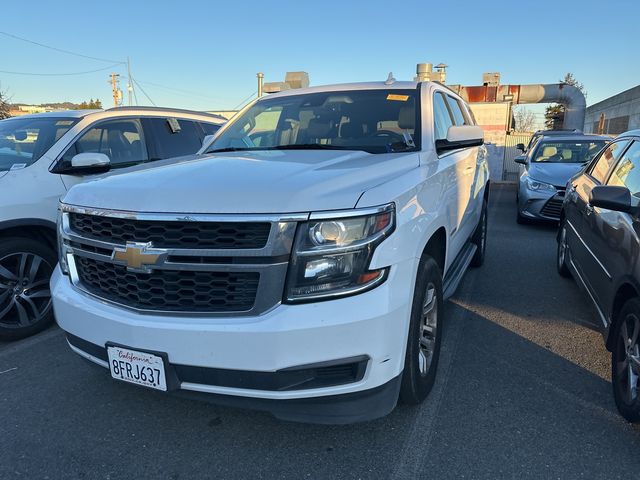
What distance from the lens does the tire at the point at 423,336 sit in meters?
2.40

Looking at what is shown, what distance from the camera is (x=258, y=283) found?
203 cm

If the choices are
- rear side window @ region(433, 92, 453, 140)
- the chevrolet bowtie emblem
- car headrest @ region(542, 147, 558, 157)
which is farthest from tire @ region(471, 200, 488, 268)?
car headrest @ region(542, 147, 558, 157)

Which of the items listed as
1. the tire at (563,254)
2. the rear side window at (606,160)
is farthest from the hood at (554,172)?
the rear side window at (606,160)

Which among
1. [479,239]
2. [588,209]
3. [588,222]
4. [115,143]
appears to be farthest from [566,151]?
[115,143]

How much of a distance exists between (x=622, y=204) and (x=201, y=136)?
449cm

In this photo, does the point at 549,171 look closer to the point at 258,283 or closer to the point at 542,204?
the point at 542,204

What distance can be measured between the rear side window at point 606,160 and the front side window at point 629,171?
21 cm

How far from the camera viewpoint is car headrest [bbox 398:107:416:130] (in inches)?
133

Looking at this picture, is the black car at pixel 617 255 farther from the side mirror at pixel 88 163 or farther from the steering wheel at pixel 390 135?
the side mirror at pixel 88 163

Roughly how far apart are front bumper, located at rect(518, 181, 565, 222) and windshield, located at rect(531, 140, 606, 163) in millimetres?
1521

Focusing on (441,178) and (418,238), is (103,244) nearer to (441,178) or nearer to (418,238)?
(418,238)

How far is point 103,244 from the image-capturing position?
91.9 inches

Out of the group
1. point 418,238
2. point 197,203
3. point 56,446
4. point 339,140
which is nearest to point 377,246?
point 418,238

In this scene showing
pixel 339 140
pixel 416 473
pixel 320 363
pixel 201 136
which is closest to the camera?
pixel 320 363
